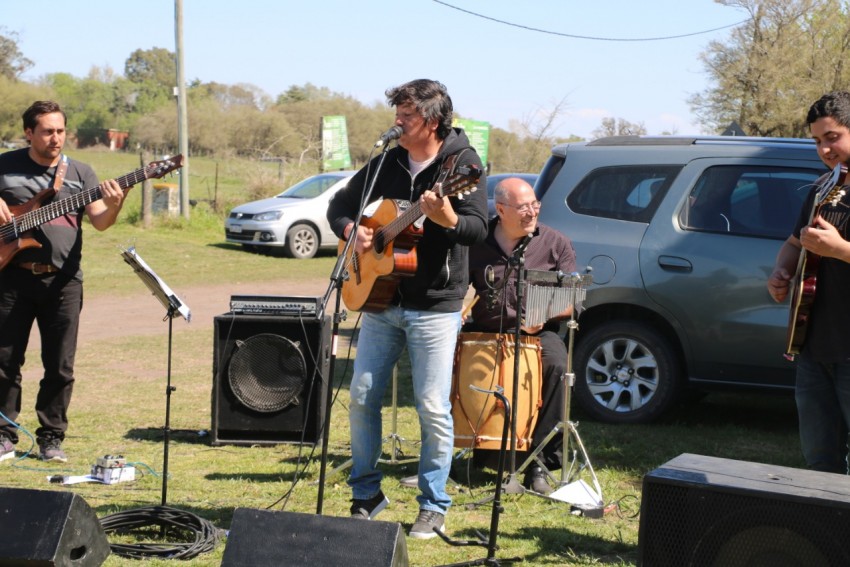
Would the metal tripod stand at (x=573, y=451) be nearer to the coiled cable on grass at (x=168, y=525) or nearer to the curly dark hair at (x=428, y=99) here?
the curly dark hair at (x=428, y=99)

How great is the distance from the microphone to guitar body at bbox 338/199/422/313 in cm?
39

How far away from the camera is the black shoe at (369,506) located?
5.16 meters

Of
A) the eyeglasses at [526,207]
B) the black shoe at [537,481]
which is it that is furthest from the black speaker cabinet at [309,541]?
the eyeglasses at [526,207]

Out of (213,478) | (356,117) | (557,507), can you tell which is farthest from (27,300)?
(356,117)

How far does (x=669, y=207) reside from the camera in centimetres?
732

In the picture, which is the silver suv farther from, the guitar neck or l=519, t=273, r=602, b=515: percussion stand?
the guitar neck

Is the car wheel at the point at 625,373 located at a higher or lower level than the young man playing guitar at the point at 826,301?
lower

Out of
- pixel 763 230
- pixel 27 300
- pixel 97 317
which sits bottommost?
pixel 97 317

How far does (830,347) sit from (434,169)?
1.90 metres

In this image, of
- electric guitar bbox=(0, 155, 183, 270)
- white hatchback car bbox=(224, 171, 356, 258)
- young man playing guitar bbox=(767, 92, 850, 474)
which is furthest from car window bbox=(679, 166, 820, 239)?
white hatchback car bbox=(224, 171, 356, 258)

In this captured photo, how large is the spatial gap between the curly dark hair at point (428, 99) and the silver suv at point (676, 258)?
276 centimetres

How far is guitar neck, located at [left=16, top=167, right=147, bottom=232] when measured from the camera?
6070 millimetres

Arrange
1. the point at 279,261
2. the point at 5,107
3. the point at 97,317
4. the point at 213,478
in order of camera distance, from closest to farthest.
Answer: the point at 213,478, the point at 97,317, the point at 279,261, the point at 5,107

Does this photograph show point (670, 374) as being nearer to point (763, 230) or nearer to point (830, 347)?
point (763, 230)
